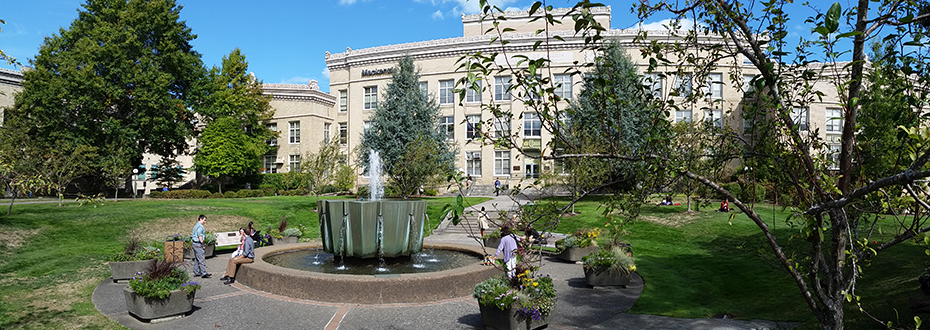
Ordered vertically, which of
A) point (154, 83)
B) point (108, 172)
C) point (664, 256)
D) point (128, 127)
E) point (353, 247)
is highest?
point (154, 83)

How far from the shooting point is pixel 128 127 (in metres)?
36.8

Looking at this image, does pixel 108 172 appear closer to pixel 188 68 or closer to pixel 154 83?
pixel 154 83

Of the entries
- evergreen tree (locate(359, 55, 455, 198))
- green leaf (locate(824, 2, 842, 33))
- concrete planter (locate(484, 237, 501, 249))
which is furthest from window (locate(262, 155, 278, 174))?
green leaf (locate(824, 2, 842, 33))

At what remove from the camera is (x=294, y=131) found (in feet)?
180

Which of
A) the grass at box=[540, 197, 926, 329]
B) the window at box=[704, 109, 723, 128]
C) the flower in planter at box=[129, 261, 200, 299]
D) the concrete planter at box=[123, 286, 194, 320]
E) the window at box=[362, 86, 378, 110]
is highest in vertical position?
the window at box=[362, 86, 378, 110]

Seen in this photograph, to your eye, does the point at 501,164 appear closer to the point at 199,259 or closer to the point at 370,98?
the point at 370,98

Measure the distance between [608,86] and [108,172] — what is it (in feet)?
133

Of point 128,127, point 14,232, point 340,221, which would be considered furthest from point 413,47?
point 340,221

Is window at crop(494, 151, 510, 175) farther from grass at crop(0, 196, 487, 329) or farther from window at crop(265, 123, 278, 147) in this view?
window at crop(265, 123, 278, 147)

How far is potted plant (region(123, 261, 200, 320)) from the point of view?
29.2 ft

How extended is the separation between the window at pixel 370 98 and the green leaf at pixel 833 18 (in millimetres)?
49012

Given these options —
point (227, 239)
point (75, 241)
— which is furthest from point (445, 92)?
point (75, 241)

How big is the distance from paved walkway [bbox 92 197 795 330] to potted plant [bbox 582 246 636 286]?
60 centimetres

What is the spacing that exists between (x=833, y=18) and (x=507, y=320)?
633 centimetres
